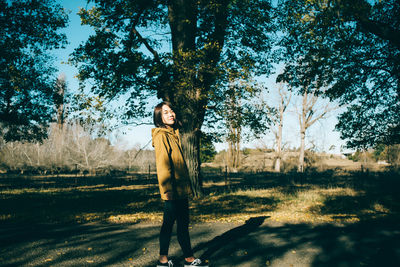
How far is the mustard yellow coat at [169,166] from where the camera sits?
291 centimetres

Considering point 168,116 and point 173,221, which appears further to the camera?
point 168,116

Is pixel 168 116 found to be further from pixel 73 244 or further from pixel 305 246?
pixel 305 246

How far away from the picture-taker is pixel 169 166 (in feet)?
9.61

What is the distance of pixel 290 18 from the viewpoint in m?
10.1

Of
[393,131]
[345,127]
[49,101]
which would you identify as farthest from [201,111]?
[49,101]

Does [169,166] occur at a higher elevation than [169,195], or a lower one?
higher

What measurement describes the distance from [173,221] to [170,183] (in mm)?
488

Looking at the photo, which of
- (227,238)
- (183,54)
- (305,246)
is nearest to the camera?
(305,246)

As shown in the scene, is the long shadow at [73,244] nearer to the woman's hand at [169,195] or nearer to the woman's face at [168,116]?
the woman's hand at [169,195]

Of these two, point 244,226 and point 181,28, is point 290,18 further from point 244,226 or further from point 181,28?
point 244,226

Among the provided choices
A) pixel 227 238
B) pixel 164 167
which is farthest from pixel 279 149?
pixel 164 167

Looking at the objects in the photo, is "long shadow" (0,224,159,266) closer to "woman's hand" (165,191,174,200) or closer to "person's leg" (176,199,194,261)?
"person's leg" (176,199,194,261)

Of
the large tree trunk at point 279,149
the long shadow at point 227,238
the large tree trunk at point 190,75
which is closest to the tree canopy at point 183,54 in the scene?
the large tree trunk at point 190,75

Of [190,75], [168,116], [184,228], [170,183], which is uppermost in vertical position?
[190,75]
